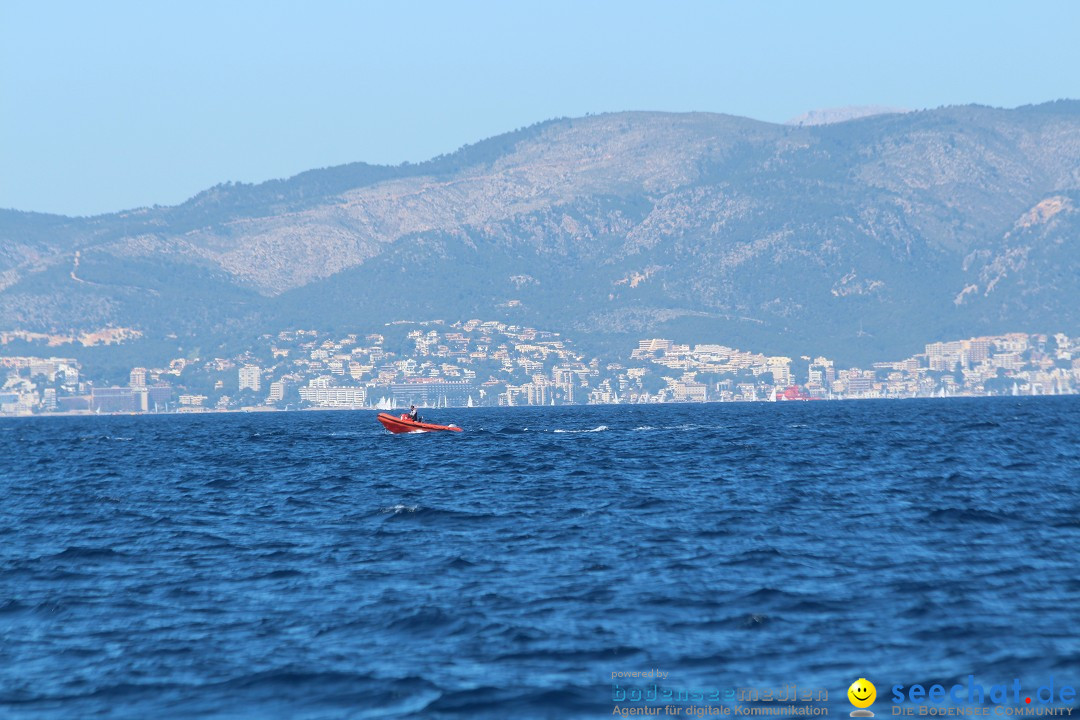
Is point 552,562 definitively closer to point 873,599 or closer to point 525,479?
point 873,599

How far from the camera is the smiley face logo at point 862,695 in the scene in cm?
2419

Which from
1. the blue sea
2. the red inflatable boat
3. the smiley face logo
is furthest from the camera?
the red inflatable boat

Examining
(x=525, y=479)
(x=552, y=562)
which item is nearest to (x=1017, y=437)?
(x=525, y=479)

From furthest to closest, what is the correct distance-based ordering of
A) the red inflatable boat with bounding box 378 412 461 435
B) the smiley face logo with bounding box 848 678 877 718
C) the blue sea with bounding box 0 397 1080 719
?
the red inflatable boat with bounding box 378 412 461 435 → the blue sea with bounding box 0 397 1080 719 → the smiley face logo with bounding box 848 678 877 718

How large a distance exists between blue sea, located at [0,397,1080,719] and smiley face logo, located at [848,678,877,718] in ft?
0.83

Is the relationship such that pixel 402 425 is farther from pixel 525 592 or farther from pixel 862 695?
pixel 862 695

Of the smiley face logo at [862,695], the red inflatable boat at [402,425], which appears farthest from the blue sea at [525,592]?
the red inflatable boat at [402,425]

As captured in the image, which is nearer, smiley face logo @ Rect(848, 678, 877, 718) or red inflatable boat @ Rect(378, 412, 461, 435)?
smiley face logo @ Rect(848, 678, 877, 718)

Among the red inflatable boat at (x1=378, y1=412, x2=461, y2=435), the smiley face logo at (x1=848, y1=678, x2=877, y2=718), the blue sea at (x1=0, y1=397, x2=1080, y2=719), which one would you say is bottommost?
the smiley face logo at (x1=848, y1=678, x2=877, y2=718)

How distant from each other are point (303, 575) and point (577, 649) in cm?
1195

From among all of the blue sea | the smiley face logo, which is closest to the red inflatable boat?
the blue sea

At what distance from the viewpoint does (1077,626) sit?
30016 millimetres

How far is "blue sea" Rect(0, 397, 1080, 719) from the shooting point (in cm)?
2681

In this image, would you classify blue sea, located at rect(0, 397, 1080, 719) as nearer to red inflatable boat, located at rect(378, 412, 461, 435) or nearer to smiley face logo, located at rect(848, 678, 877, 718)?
smiley face logo, located at rect(848, 678, 877, 718)
